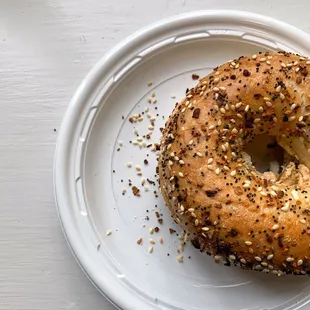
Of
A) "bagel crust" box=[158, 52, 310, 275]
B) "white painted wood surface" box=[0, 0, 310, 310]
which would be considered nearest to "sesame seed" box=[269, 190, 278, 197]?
"bagel crust" box=[158, 52, 310, 275]

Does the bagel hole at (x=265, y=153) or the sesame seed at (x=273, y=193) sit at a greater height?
the bagel hole at (x=265, y=153)

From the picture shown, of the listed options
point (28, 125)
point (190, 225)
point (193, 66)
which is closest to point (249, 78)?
point (193, 66)

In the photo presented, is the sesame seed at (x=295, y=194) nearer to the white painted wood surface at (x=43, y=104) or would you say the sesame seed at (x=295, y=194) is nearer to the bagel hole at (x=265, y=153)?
the bagel hole at (x=265, y=153)

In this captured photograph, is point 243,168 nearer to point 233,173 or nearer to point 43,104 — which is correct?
point 233,173

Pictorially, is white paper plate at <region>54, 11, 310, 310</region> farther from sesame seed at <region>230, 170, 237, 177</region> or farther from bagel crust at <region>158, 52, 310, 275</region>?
sesame seed at <region>230, 170, 237, 177</region>

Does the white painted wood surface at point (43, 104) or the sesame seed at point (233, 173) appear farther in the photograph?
the white painted wood surface at point (43, 104)

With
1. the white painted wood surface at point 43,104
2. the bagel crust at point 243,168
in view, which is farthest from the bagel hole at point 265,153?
the white painted wood surface at point 43,104

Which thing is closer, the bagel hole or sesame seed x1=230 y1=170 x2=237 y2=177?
sesame seed x1=230 y1=170 x2=237 y2=177
